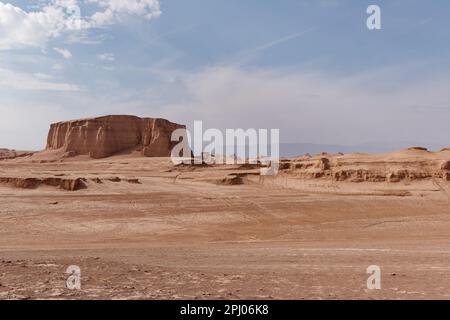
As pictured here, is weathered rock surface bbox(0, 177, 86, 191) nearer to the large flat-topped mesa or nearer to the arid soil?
the arid soil

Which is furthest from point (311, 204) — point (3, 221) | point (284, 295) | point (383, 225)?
point (284, 295)

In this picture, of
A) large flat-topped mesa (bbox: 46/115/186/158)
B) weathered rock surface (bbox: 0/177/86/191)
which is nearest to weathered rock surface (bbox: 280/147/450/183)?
weathered rock surface (bbox: 0/177/86/191)

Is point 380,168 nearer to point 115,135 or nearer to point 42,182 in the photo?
point 42,182

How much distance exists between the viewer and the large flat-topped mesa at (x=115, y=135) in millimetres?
76688

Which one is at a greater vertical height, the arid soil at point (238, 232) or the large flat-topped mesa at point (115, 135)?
the large flat-topped mesa at point (115, 135)

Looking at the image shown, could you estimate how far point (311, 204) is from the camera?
27297 millimetres

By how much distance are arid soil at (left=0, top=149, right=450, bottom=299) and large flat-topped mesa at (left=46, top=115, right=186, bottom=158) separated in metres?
26.3

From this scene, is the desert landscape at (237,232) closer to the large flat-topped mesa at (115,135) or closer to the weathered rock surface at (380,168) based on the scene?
the weathered rock surface at (380,168)

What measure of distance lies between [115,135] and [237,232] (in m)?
64.0

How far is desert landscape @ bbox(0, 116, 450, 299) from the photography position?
681cm

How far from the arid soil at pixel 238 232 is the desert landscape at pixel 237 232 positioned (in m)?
0.05

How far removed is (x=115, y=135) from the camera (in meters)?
79.8

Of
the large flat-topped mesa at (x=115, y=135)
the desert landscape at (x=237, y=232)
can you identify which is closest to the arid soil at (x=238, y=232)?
the desert landscape at (x=237, y=232)
